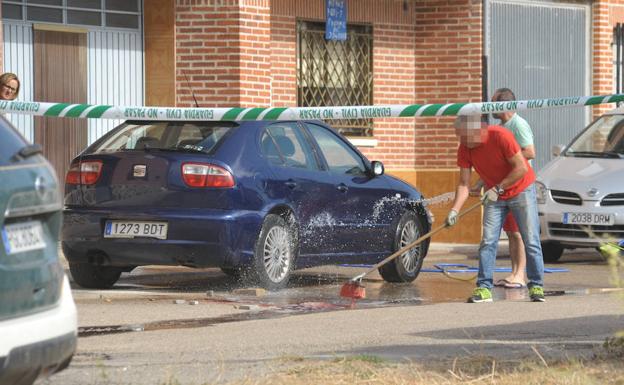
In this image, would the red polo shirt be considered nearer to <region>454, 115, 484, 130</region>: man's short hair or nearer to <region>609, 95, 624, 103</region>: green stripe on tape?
<region>454, 115, 484, 130</region>: man's short hair

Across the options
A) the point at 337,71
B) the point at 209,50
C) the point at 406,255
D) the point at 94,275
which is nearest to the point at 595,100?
the point at 406,255

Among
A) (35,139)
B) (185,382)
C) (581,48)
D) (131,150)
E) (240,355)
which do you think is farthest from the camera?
(581,48)

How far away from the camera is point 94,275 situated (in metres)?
13.8

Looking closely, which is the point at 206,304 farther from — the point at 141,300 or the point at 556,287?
the point at 556,287

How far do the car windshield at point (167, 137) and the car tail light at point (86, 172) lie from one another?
19 centimetres

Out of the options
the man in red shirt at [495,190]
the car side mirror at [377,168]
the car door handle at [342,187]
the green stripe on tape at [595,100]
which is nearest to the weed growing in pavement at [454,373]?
the green stripe on tape at [595,100]

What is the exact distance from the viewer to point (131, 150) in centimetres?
1328

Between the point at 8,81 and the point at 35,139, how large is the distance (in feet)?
11.3

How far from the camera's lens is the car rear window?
21.7 feet

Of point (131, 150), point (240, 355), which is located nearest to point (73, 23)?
point (131, 150)

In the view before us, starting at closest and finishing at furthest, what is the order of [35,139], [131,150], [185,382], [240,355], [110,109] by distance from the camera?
[185,382] → [240,355] → [110,109] → [131,150] → [35,139]

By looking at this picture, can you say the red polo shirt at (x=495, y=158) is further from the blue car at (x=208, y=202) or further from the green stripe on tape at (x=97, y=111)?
the green stripe on tape at (x=97, y=111)

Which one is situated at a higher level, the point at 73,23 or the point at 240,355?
the point at 73,23

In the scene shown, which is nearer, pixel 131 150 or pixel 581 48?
pixel 131 150
